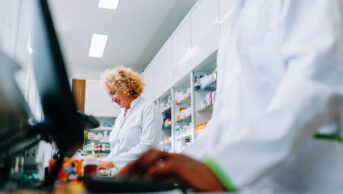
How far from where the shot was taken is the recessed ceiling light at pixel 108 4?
15.6 feet

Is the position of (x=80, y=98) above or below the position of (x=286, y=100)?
above

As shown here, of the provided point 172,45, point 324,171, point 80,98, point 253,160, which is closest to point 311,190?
point 324,171

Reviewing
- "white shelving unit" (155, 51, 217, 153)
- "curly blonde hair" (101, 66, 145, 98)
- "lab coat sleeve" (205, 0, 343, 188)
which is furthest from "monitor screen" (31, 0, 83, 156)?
"white shelving unit" (155, 51, 217, 153)

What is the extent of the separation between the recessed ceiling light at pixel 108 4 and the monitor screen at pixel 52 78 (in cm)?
425

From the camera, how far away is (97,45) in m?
6.31

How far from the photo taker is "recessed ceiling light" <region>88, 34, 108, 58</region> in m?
5.96

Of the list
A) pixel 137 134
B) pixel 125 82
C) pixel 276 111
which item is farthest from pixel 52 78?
pixel 125 82

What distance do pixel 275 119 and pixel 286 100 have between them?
46 millimetres

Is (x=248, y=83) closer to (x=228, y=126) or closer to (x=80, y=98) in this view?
(x=228, y=126)

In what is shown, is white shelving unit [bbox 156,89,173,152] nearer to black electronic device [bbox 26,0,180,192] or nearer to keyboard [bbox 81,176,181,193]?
black electronic device [bbox 26,0,180,192]

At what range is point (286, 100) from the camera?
0.61 meters

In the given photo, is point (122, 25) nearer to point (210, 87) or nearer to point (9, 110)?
point (210, 87)

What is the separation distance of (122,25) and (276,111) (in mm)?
5174

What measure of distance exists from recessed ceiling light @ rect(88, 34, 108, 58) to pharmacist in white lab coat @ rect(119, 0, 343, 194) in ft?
17.4
